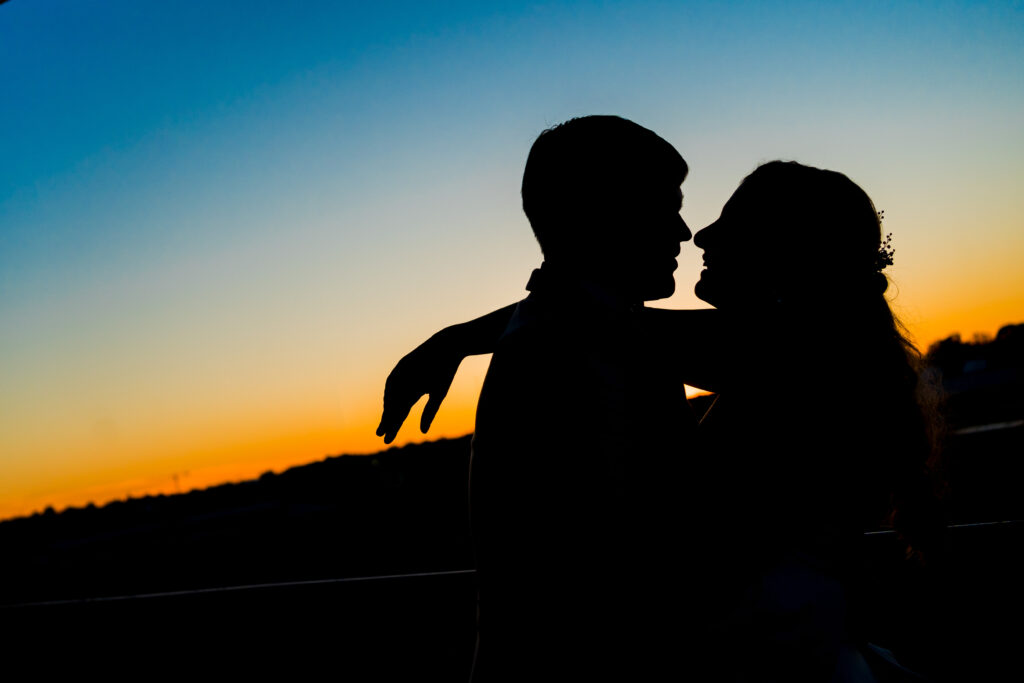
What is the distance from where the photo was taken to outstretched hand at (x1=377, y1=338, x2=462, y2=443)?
1515 mm

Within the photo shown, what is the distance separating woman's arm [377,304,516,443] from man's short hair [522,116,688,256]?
0.29 m

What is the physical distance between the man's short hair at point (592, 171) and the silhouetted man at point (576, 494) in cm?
18

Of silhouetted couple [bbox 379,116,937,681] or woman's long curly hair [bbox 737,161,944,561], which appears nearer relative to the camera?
silhouetted couple [bbox 379,116,937,681]

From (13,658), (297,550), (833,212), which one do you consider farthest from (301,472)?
(833,212)

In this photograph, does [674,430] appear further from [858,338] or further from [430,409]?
[858,338]

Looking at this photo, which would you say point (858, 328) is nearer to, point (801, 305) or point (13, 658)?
A: point (801, 305)

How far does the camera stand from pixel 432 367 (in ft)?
5.49

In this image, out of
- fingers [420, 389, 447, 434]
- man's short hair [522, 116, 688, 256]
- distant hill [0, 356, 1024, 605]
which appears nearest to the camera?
man's short hair [522, 116, 688, 256]

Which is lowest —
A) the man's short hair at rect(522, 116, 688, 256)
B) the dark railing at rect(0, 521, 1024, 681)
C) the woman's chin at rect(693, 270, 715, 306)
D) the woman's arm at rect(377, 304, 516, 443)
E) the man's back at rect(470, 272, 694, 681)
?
the dark railing at rect(0, 521, 1024, 681)

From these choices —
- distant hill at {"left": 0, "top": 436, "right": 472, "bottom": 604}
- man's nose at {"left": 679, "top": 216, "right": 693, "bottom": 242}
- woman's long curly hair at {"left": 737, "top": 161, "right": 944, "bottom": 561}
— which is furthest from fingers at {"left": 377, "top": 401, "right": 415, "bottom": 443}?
distant hill at {"left": 0, "top": 436, "right": 472, "bottom": 604}

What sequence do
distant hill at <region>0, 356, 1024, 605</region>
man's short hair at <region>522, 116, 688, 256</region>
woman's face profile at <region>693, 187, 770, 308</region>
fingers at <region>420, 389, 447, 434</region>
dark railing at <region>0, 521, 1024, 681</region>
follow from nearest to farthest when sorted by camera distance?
man's short hair at <region>522, 116, 688, 256</region>
fingers at <region>420, 389, 447, 434</region>
woman's face profile at <region>693, 187, 770, 308</region>
dark railing at <region>0, 521, 1024, 681</region>
distant hill at <region>0, 356, 1024, 605</region>

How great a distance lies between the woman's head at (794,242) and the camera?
74.0 inches

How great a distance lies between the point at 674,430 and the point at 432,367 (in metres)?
0.73

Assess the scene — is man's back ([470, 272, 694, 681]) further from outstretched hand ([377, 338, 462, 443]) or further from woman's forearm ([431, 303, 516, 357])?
woman's forearm ([431, 303, 516, 357])
